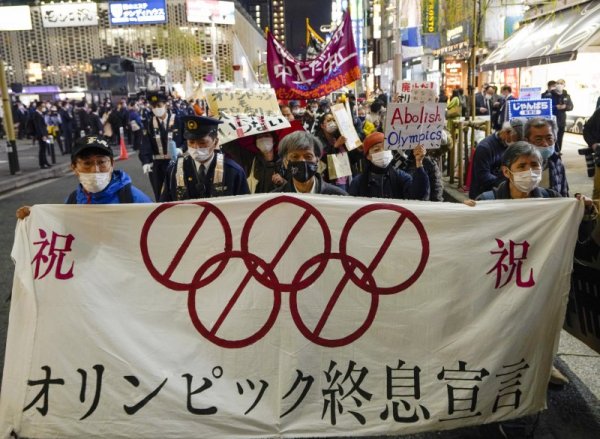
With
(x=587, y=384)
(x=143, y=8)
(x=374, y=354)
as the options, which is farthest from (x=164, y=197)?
(x=143, y=8)

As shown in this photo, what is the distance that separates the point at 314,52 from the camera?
15.0 metres

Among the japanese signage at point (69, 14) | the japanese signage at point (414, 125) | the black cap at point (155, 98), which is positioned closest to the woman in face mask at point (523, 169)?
the japanese signage at point (414, 125)

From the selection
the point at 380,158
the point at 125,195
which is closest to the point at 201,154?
the point at 125,195

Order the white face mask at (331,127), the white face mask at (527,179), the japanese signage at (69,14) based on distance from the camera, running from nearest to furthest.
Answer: the white face mask at (527,179), the white face mask at (331,127), the japanese signage at (69,14)

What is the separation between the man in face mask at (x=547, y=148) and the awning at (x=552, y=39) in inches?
340

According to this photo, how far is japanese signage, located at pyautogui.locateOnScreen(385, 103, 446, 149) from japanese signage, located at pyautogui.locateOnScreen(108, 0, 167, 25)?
47.0 metres

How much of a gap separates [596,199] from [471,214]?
2.69 feet

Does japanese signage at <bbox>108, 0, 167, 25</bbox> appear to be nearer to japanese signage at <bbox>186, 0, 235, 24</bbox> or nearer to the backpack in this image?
japanese signage at <bbox>186, 0, 235, 24</bbox>

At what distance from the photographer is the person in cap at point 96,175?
11.6 feet

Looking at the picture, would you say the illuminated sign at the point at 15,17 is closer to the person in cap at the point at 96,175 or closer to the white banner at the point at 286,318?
the person in cap at the point at 96,175

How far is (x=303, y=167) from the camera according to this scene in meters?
3.73

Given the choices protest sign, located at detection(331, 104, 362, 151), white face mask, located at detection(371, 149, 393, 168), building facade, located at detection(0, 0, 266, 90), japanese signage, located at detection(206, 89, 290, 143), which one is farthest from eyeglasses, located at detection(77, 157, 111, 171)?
building facade, located at detection(0, 0, 266, 90)

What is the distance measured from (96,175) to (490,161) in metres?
3.43

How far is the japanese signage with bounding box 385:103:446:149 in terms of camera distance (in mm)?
4891
